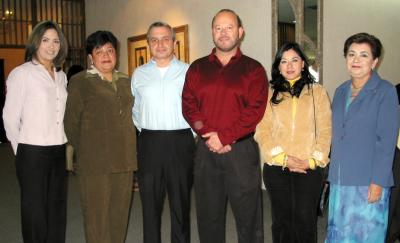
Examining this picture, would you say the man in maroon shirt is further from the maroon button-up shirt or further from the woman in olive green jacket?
the woman in olive green jacket

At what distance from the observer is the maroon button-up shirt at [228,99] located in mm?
2311

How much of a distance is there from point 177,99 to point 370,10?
3.56 m

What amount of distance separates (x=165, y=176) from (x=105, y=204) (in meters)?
0.40

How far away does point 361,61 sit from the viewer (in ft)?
6.89

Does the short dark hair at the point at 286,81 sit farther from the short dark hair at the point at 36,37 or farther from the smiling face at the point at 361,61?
the short dark hair at the point at 36,37

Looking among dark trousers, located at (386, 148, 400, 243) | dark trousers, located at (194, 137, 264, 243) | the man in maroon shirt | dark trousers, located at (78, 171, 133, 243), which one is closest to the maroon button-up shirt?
the man in maroon shirt

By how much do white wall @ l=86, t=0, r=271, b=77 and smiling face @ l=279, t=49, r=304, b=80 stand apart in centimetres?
245

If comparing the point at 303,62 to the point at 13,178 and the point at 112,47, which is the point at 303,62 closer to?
the point at 112,47

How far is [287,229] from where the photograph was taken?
2346 millimetres

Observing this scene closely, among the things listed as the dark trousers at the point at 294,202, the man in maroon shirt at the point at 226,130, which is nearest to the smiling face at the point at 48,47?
the man in maroon shirt at the point at 226,130

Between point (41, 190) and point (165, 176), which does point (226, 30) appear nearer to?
point (165, 176)

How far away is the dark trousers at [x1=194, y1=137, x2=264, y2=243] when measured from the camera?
233 cm

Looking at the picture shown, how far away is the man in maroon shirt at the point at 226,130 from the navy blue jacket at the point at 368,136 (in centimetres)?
47

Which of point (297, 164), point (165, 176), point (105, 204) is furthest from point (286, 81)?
point (105, 204)
